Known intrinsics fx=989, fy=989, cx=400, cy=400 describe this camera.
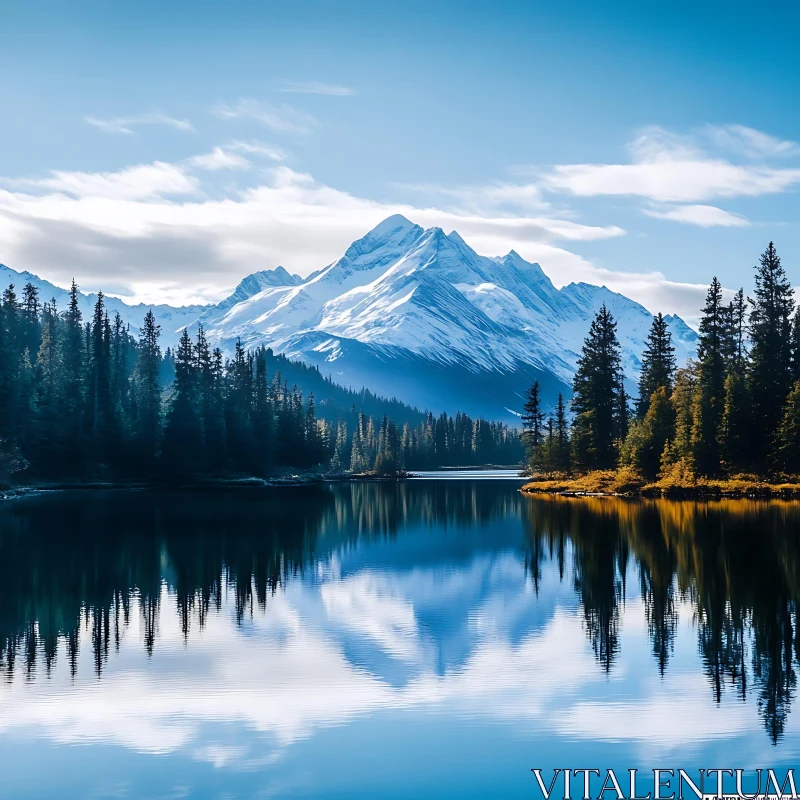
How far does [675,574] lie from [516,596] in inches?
280

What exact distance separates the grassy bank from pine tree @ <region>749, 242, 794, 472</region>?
4793 millimetres

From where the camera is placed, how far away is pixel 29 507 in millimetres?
86875

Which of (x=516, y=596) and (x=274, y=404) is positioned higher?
(x=274, y=404)

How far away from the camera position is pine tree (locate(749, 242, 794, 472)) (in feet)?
308

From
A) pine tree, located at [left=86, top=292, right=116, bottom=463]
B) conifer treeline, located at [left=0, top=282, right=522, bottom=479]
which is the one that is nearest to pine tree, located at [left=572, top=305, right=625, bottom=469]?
conifer treeline, located at [left=0, top=282, right=522, bottom=479]

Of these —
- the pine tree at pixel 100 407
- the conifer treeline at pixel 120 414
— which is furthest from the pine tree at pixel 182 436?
the pine tree at pixel 100 407

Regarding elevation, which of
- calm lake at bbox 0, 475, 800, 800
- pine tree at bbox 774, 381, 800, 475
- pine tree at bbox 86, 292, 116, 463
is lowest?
calm lake at bbox 0, 475, 800, 800

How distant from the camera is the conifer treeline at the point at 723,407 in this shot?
93.1m

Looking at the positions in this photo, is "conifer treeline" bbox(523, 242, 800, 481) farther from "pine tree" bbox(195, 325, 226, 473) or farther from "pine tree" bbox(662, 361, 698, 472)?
"pine tree" bbox(195, 325, 226, 473)

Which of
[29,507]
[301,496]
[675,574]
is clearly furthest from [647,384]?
[675,574]

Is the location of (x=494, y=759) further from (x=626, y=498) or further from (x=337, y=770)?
(x=626, y=498)

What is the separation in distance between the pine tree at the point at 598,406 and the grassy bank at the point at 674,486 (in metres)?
3.49

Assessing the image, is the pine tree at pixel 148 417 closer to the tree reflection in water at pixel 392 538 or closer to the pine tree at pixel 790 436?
the tree reflection in water at pixel 392 538

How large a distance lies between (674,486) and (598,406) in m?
27.5
